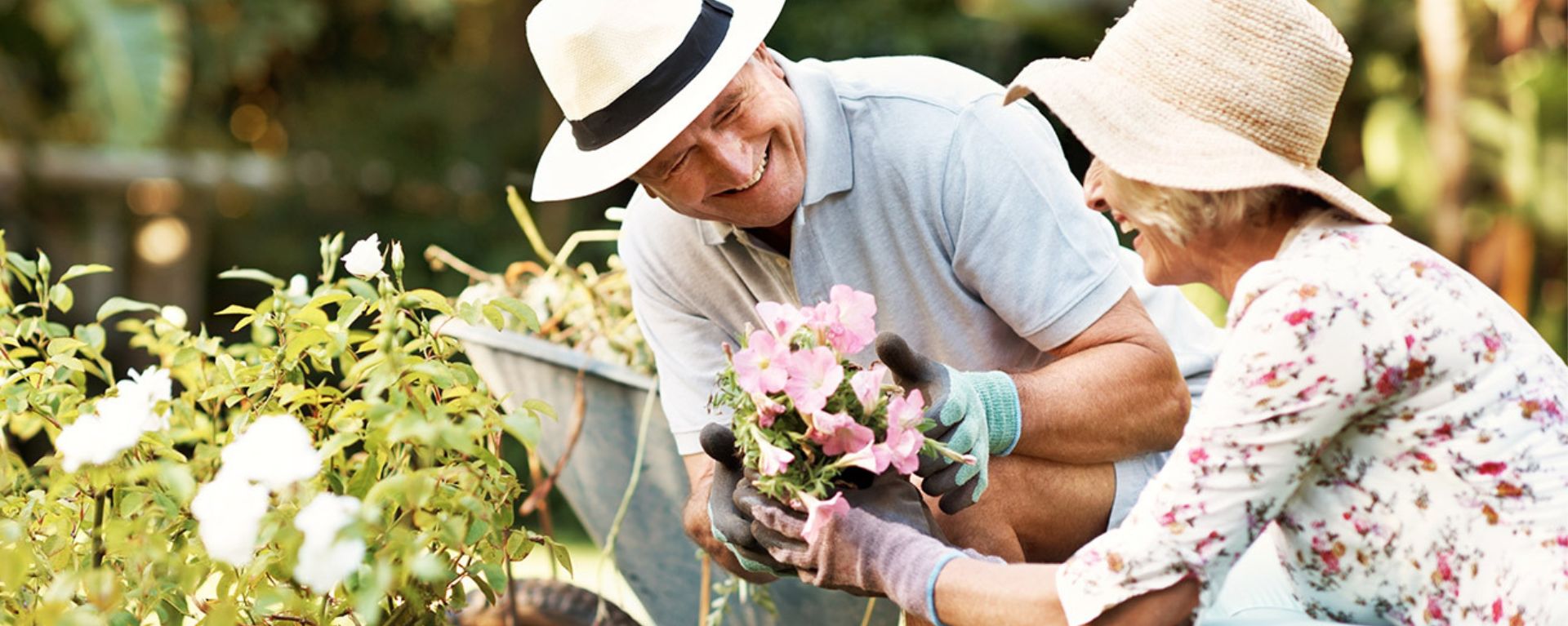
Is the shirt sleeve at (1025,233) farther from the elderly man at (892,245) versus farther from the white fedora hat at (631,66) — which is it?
the white fedora hat at (631,66)

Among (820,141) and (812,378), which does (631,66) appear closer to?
(820,141)

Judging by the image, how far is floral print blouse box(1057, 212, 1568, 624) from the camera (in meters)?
1.43

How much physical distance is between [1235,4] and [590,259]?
4700 mm

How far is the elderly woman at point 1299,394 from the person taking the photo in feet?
4.73

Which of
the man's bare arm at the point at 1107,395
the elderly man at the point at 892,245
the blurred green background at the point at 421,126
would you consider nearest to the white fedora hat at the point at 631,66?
the elderly man at the point at 892,245

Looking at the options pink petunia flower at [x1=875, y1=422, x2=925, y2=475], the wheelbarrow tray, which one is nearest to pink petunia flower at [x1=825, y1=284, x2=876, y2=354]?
pink petunia flower at [x1=875, y1=422, x2=925, y2=475]

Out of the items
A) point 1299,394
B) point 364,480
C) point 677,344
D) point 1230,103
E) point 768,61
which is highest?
point 1230,103

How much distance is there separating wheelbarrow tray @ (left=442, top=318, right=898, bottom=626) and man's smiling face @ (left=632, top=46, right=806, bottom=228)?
49cm

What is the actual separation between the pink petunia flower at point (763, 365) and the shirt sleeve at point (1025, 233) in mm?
552

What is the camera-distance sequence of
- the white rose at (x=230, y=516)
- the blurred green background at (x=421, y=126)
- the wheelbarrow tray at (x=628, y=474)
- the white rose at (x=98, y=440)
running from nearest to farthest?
the white rose at (x=230, y=516)
the white rose at (x=98, y=440)
the wheelbarrow tray at (x=628, y=474)
the blurred green background at (x=421, y=126)

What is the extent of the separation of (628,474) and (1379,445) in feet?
4.52

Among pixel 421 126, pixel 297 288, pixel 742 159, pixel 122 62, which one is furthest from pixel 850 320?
pixel 421 126

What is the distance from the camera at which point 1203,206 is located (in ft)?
5.09

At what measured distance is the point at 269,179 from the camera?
6852 millimetres
